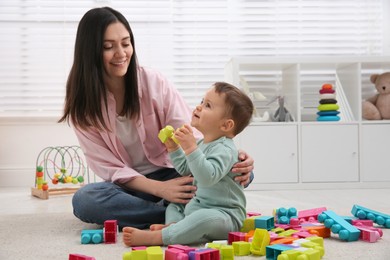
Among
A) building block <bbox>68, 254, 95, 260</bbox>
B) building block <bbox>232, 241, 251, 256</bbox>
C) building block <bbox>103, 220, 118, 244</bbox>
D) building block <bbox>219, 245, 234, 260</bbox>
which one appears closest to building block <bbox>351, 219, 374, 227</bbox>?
building block <bbox>232, 241, 251, 256</bbox>

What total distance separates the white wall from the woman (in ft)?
5.69

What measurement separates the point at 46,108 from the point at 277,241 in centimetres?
251

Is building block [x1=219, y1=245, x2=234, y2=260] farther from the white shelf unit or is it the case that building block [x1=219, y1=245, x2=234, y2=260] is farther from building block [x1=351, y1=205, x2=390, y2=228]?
the white shelf unit

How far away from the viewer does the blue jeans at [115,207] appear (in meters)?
1.68

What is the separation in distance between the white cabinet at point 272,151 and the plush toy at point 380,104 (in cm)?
48

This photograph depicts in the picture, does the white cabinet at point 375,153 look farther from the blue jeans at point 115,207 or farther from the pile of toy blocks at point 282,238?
the blue jeans at point 115,207

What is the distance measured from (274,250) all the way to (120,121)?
31.5 inches

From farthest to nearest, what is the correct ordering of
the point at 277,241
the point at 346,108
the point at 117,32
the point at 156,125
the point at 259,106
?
1. the point at 259,106
2. the point at 346,108
3. the point at 156,125
4. the point at 117,32
5. the point at 277,241

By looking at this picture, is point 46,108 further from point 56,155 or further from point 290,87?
point 290,87

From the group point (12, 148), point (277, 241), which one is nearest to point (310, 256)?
point (277, 241)

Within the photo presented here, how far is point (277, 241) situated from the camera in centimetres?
129

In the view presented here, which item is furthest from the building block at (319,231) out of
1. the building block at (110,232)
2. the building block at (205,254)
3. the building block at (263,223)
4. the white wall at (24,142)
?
the white wall at (24,142)

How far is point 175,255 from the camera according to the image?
113cm

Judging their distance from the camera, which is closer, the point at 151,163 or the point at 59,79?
the point at 151,163
